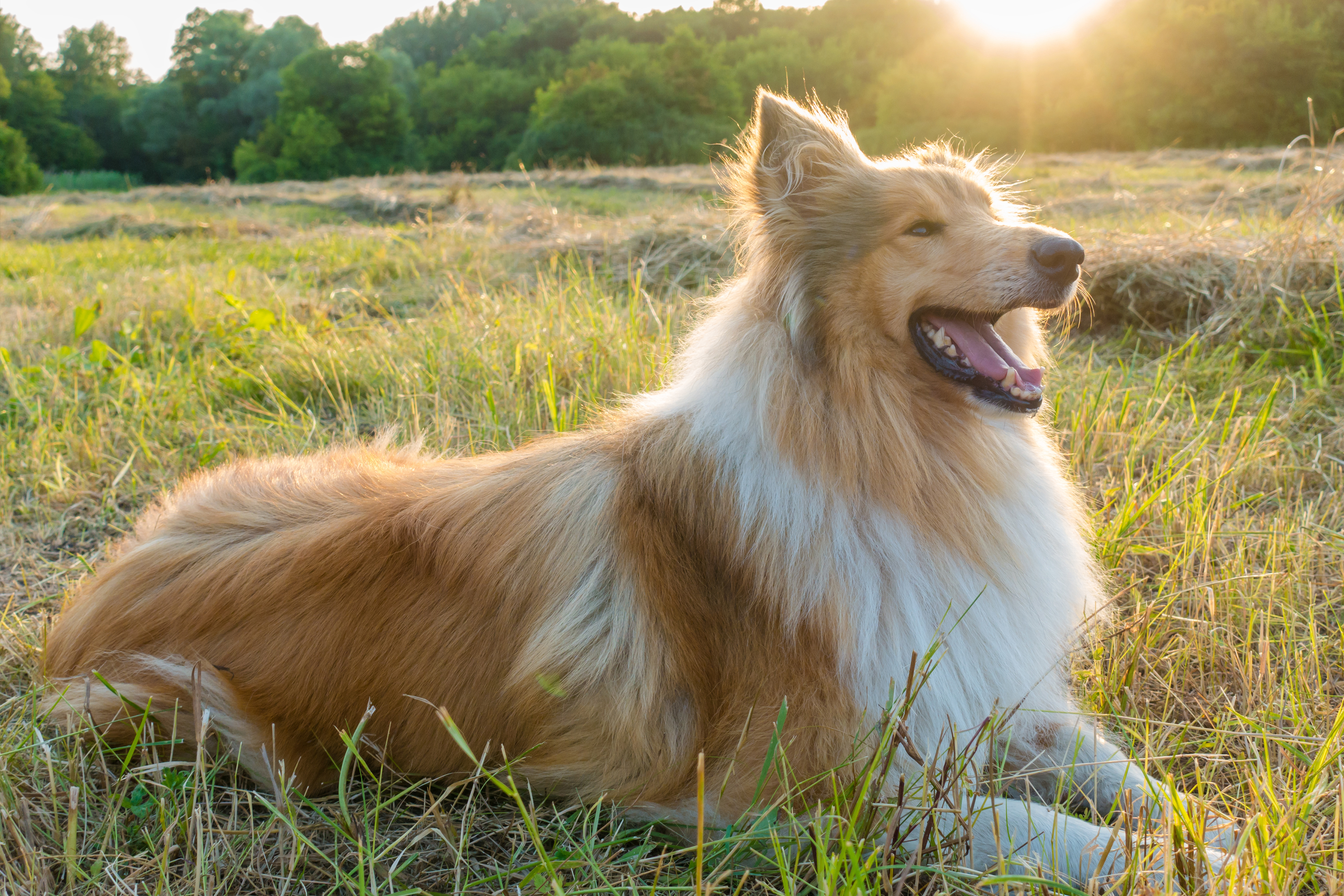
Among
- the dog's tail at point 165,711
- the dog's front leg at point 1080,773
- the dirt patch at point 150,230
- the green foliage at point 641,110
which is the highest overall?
the green foliage at point 641,110

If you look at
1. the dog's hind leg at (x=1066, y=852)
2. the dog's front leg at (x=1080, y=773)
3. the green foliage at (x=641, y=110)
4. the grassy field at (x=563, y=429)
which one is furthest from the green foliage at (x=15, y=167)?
the dog's hind leg at (x=1066, y=852)

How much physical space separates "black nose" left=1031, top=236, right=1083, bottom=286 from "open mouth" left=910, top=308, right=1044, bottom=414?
236 millimetres

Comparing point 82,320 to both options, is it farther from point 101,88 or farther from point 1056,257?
point 101,88

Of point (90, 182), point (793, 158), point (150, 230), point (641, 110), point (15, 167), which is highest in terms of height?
point (641, 110)

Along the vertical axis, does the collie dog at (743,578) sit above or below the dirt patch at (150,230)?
below

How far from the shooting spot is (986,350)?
7.67 ft

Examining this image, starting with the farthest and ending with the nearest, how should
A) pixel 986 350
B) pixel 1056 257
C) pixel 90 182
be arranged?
pixel 90 182 → pixel 986 350 → pixel 1056 257

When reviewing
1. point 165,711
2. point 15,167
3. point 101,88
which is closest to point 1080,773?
point 165,711

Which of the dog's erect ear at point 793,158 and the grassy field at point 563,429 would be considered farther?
the dog's erect ear at point 793,158

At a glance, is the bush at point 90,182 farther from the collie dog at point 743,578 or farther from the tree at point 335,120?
the collie dog at point 743,578

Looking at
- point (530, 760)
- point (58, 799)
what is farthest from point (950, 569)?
point (58, 799)

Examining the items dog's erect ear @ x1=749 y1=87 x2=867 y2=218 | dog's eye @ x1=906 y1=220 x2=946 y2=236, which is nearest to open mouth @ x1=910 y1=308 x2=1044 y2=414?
dog's eye @ x1=906 y1=220 x2=946 y2=236

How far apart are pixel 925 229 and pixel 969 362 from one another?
409 mm

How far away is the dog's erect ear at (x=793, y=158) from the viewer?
236 centimetres
